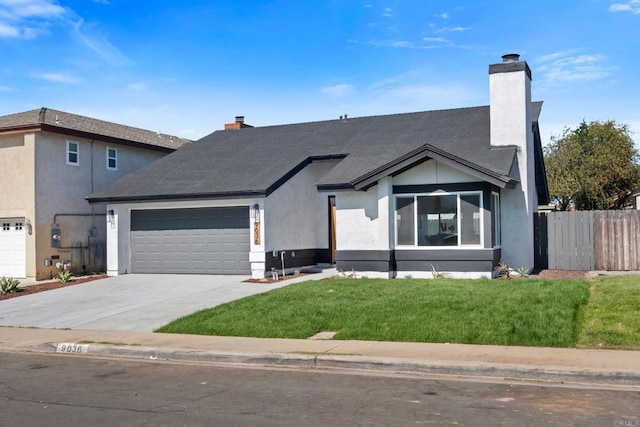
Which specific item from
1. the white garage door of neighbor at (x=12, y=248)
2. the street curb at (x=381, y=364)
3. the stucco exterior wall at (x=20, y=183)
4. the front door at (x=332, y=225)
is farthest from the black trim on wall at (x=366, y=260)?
the white garage door of neighbor at (x=12, y=248)

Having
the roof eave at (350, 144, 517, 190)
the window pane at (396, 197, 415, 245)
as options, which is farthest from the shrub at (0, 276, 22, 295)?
the window pane at (396, 197, 415, 245)

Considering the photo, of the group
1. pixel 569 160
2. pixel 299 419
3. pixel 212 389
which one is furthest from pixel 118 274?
pixel 569 160

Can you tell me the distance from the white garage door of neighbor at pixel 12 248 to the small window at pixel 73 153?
8.93ft

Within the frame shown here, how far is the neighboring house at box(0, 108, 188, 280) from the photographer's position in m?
22.8

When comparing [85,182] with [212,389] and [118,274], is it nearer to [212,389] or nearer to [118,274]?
[118,274]

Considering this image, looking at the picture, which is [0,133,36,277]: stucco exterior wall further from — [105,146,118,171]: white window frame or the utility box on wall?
[105,146,118,171]: white window frame

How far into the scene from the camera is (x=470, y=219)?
59.1 feet

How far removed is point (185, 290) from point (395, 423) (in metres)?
12.5

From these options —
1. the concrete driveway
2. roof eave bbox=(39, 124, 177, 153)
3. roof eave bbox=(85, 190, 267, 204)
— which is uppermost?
roof eave bbox=(39, 124, 177, 153)

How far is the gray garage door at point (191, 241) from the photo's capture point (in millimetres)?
21062

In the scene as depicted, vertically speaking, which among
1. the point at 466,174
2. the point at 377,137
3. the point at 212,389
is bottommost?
the point at 212,389

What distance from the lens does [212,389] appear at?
334 inches

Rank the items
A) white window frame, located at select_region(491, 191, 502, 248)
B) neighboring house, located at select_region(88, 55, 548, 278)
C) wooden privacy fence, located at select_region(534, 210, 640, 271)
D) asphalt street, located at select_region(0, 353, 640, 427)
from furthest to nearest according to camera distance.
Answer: wooden privacy fence, located at select_region(534, 210, 640, 271)
white window frame, located at select_region(491, 191, 502, 248)
neighboring house, located at select_region(88, 55, 548, 278)
asphalt street, located at select_region(0, 353, 640, 427)

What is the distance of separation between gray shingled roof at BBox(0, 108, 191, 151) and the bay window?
12.4 metres
